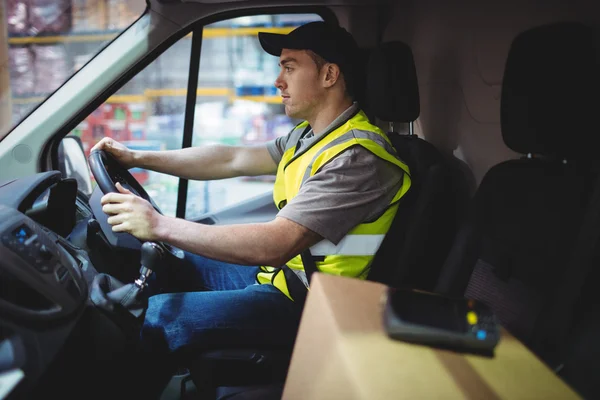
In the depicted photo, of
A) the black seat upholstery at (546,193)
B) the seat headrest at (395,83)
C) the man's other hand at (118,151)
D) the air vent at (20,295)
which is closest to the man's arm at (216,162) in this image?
the man's other hand at (118,151)

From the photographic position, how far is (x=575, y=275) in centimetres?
97

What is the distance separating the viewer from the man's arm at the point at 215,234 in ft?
4.12

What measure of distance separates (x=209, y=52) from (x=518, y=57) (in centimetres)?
151

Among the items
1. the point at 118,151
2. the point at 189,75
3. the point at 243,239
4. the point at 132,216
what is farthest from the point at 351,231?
the point at 189,75

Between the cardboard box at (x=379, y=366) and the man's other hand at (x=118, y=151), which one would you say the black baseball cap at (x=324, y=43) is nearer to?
the man's other hand at (x=118, y=151)

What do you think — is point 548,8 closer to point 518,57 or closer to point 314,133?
point 518,57

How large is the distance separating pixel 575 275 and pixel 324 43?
938 millimetres

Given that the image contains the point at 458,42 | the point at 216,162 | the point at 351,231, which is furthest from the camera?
the point at 216,162

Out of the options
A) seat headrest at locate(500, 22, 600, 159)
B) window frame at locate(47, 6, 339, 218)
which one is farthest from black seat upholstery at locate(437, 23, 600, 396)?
window frame at locate(47, 6, 339, 218)

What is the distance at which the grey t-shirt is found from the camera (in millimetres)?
1289

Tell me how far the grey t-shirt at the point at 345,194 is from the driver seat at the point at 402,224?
0.08 meters

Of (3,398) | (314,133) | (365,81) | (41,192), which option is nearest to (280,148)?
(314,133)

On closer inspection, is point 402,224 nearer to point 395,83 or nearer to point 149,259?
point 395,83

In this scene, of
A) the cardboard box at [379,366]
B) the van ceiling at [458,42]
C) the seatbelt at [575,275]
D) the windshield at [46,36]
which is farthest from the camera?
the windshield at [46,36]
